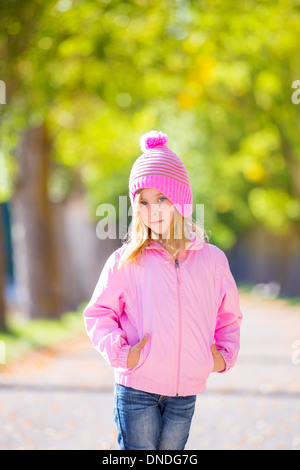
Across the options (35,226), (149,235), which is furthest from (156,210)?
(35,226)

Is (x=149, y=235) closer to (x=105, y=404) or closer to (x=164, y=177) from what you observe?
(x=164, y=177)

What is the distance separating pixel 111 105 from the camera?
14133 millimetres

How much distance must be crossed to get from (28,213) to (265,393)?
876 centimetres

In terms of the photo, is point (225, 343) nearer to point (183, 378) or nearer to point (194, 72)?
point (183, 378)

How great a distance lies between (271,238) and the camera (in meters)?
33.8

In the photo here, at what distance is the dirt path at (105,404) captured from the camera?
234 inches

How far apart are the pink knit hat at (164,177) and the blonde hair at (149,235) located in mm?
46

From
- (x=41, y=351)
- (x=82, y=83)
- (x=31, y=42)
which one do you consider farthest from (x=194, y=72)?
(x=41, y=351)

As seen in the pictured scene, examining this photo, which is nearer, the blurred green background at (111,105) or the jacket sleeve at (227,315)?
the jacket sleeve at (227,315)

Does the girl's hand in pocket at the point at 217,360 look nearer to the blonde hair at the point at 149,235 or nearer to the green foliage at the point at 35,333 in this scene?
the blonde hair at the point at 149,235

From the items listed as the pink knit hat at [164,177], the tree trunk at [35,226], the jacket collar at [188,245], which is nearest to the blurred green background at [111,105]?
the tree trunk at [35,226]

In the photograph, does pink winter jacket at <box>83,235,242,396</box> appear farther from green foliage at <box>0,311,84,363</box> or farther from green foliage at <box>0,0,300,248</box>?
green foliage at <box>0,311,84,363</box>

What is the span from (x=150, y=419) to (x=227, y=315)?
61cm

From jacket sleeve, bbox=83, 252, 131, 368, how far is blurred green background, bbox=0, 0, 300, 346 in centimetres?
730
